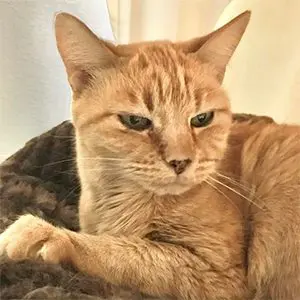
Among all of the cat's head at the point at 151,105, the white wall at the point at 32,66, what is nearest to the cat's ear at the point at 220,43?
the cat's head at the point at 151,105

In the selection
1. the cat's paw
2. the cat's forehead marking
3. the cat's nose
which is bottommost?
the cat's paw

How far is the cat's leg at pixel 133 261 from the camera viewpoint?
3.79 feet

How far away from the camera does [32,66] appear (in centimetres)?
190

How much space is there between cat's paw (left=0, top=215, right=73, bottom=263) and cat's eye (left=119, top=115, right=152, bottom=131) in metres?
0.24

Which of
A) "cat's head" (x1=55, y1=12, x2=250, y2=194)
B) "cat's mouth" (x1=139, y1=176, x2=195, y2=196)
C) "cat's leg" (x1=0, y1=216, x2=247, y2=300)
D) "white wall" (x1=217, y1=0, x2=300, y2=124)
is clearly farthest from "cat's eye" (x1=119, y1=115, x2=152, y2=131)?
"white wall" (x1=217, y1=0, x2=300, y2=124)

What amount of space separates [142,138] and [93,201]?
8.9 inches

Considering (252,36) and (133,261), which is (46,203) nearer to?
(133,261)

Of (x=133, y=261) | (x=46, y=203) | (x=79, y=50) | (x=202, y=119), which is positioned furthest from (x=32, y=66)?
(x=133, y=261)

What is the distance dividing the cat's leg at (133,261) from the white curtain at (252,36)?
74cm

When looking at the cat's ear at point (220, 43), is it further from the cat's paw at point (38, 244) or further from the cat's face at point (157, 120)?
the cat's paw at point (38, 244)

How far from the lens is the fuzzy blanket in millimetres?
1100

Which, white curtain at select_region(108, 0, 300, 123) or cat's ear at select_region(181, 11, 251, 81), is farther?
white curtain at select_region(108, 0, 300, 123)

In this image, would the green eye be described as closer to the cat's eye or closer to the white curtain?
the cat's eye

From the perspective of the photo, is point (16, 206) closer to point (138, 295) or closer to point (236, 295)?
point (138, 295)
